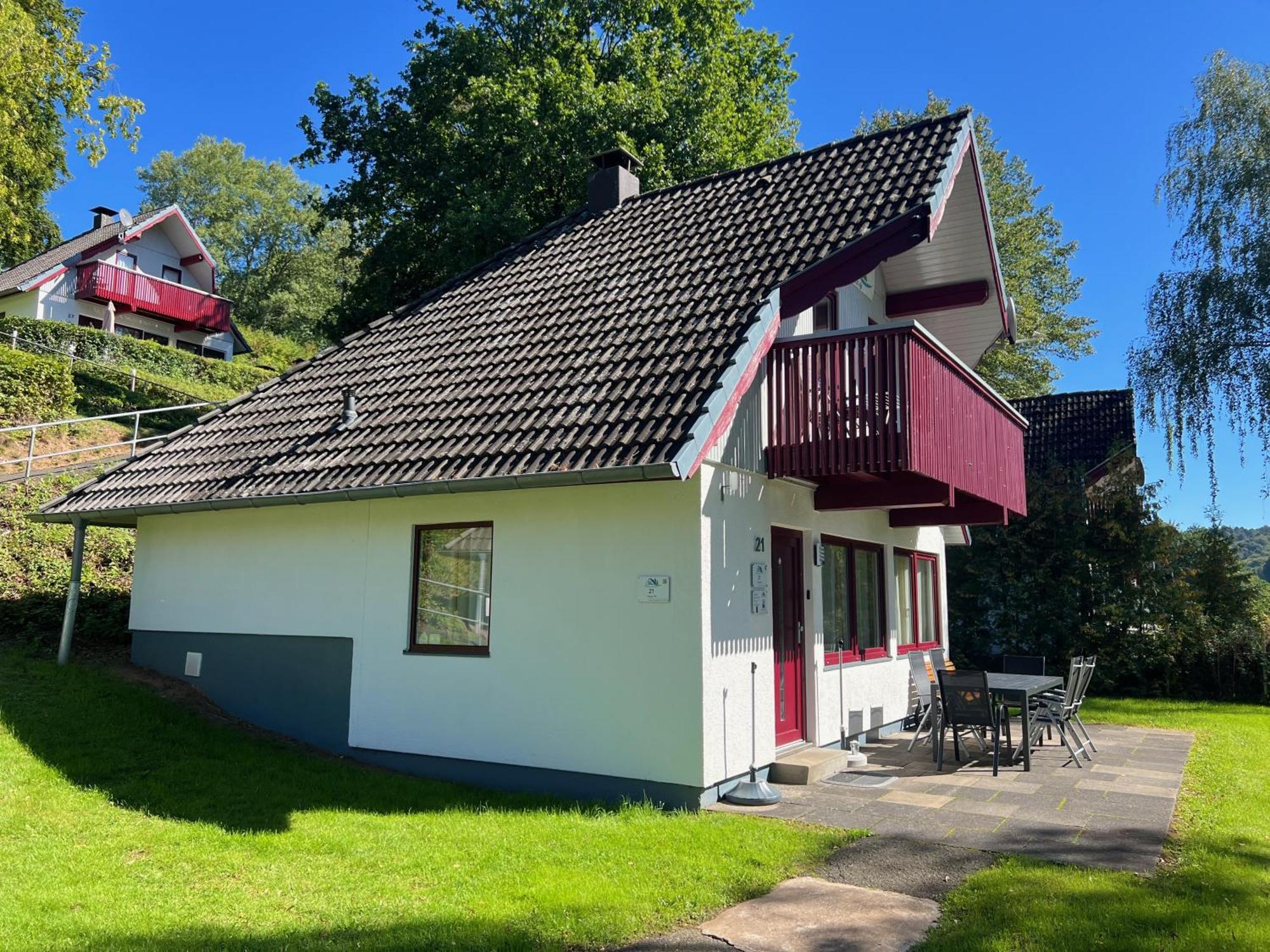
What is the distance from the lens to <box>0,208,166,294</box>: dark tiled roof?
112 feet

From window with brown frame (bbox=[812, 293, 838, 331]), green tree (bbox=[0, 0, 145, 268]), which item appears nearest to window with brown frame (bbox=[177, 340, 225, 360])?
green tree (bbox=[0, 0, 145, 268])

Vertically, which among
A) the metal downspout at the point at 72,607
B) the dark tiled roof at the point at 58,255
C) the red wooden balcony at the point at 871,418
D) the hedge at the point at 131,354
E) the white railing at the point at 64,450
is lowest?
the metal downspout at the point at 72,607

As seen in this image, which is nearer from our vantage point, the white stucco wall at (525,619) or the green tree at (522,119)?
the white stucco wall at (525,619)

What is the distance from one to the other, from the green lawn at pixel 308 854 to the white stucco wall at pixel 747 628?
98 cm

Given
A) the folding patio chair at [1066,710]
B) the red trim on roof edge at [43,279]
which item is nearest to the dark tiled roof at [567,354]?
the folding patio chair at [1066,710]

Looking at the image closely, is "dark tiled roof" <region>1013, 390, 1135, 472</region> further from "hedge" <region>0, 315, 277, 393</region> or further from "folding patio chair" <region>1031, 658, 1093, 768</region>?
"hedge" <region>0, 315, 277, 393</region>

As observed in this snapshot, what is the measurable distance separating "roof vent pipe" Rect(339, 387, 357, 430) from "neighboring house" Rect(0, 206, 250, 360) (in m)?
26.5

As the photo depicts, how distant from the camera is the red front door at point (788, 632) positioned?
9273 mm

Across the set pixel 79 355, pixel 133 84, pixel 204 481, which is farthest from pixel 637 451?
pixel 79 355

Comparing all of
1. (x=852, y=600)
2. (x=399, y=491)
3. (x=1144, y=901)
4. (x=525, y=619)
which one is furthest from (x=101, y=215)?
(x=1144, y=901)

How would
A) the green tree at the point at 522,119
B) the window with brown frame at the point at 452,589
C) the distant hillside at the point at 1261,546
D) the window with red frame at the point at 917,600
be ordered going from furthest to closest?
the distant hillside at the point at 1261,546, the green tree at the point at 522,119, the window with red frame at the point at 917,600, the window with brown frame at the point at 452,589

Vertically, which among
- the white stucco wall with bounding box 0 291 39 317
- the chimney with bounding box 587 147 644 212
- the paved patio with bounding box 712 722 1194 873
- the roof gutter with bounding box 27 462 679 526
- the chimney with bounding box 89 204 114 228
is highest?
the chimney with bounding box 89 204 114 228

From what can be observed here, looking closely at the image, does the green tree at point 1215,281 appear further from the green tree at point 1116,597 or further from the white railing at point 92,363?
the white railing at point 92,363

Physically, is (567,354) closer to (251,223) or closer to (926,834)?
(926,834)
